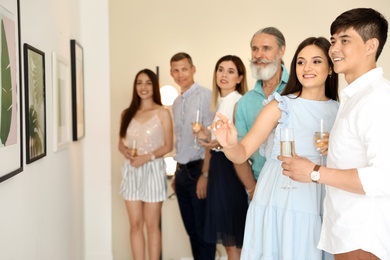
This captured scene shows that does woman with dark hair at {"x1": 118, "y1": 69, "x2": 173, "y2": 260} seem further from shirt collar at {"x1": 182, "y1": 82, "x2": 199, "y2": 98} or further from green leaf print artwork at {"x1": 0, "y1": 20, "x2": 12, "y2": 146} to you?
green leaf print artwork at {"x1": 0, "y1": 20, "x2": 12, "y2": 146}

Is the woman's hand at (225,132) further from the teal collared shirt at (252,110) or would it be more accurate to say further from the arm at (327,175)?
the teal collared shirt at (252,110)

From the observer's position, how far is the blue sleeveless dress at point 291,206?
2.17 m

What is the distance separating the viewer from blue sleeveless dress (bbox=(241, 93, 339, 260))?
2168mm

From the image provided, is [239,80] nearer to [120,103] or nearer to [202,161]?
[202,161]

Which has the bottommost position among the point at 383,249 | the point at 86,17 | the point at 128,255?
the point at 128,255

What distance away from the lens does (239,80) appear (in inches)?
138

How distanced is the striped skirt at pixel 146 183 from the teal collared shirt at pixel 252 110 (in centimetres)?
124

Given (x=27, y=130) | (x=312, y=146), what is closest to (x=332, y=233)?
(x=312, y=146)

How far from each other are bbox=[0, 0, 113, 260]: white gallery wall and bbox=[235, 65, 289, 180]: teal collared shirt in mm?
1205

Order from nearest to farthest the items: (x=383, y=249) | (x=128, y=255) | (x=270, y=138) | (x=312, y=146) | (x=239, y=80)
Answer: (x=383, y=249), (x=312, y=146), (x=270, y=138), (x=239, y=80), (x=128, y=255)

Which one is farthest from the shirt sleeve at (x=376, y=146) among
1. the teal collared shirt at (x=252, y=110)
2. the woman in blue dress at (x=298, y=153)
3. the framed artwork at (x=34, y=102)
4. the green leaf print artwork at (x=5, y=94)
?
the framed artwork at (x=34, y=102)

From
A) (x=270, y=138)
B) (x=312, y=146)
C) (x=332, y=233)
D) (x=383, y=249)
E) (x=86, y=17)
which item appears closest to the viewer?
(x=383, y=249)

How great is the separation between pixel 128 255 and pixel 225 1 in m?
2.84

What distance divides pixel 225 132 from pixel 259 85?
948 millimetres
